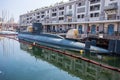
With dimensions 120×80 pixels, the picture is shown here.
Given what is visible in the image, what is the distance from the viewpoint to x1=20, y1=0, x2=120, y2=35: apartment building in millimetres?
38500

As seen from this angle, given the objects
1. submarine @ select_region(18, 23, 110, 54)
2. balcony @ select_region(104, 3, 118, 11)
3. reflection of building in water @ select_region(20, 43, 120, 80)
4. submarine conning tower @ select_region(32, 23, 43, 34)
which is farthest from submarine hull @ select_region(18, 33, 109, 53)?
balcony @ select_region(104, 3, 118, 11)

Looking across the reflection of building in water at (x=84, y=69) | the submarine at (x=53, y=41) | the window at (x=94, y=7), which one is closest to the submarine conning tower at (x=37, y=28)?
the submarine at (x=53, y=41)

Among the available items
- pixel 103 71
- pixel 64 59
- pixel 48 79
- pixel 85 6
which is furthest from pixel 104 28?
pixel 48 79

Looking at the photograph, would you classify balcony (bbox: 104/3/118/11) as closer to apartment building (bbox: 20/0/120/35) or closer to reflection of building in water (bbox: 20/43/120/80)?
apartment building (bbox: 20/0/120/35)

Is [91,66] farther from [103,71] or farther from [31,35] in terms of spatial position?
[31,35]

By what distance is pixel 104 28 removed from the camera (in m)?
40.6

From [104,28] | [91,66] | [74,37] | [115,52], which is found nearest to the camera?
[91,66]

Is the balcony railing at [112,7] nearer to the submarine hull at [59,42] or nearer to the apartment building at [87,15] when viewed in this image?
the apartment building at [87,15]

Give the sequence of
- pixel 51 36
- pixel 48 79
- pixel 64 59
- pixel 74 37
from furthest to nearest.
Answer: pixel 51 36
pixel 74 37
pixel 64 59
pixel 48 79

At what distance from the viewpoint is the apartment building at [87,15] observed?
3850 centimetres

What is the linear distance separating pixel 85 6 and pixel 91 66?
32841 millimetres

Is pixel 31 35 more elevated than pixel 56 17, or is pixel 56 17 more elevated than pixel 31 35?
pixel 56 17

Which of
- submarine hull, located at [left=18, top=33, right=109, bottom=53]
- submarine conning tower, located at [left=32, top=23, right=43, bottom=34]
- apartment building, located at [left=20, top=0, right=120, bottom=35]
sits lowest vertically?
submarine hull, located at [left=18, top=33, right=109, bottom=53]

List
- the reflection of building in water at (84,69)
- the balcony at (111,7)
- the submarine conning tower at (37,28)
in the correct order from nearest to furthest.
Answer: the reflection of building in water at (84,69) → the balcony at (111,7) → the submarine conning tower at (37,28)
